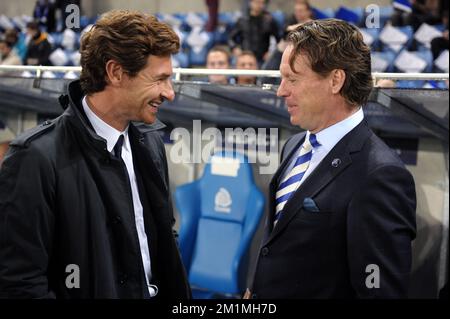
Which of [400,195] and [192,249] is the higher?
[400,195]

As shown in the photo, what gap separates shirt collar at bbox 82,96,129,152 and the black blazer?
1.60 feet

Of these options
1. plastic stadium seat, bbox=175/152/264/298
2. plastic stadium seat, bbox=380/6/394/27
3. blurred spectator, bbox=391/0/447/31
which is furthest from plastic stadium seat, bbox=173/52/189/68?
plastic stadium seat, bbox=175/152/264/298

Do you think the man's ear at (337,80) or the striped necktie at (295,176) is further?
the striped necktie at (295,176)

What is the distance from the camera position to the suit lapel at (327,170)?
61.4 inches

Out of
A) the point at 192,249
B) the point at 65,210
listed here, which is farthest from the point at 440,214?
the point at 65,210

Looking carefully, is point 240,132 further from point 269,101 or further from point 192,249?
point 192,249

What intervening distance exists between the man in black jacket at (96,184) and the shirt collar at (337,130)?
0.43 metres

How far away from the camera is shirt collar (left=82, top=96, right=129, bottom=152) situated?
1573 millimetres

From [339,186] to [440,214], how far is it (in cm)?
188

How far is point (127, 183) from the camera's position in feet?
5.15

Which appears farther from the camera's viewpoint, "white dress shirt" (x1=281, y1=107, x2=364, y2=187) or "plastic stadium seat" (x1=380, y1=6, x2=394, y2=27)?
"plastic stadium seat" (x1=380, y1=6, x2=394, y2=27)

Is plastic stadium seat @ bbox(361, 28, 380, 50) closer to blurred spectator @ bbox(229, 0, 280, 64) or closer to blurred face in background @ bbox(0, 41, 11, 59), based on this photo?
blurred spectator @ bbox(229, 0, 280, 64)

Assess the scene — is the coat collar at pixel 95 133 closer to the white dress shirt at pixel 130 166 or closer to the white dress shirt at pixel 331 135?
the white dress shirt at pixel 130 166

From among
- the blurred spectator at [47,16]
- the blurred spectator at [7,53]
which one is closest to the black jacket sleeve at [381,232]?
the blurred spectator at [7,53]
